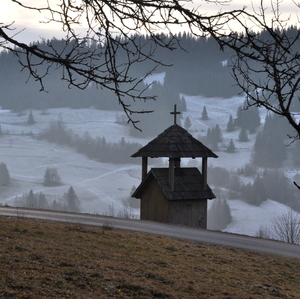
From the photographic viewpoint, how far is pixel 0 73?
18800cm

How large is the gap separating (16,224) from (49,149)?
185 metres

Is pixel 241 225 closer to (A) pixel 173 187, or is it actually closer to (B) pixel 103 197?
(B) pixel 103 197

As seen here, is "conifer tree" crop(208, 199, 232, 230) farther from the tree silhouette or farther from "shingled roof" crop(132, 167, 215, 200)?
"shingled roof" crop(132, 167, 215, 200)

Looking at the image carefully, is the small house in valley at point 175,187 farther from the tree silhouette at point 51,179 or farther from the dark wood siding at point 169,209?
the tree silhouette at point 51,179

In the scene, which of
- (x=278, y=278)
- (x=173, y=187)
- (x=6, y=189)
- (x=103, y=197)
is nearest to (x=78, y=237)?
(x=278, y=278)

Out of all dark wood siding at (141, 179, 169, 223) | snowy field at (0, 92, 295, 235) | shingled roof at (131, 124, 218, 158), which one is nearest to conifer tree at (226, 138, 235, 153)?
snowy field at (0, 92, 295, 235)

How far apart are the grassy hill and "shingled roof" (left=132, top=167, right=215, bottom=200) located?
6.67 m

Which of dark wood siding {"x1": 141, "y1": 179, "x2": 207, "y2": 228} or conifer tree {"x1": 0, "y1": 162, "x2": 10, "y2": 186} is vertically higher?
dark wood siding {"x1": 141, "y1": 179, "x2": 207, "y2": 228}

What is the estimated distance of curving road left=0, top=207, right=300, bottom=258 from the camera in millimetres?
16891

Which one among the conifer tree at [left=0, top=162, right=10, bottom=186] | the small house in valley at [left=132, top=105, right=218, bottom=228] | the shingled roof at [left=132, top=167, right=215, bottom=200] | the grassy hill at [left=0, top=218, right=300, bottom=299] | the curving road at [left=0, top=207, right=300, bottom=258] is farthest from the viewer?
the conifer tree at [left=0, top=162, right=10, bottom=186]

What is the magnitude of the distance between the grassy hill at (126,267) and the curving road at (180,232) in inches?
62.1

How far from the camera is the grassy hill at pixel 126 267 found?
8.52 meters

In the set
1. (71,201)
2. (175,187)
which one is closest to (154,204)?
(175,187)

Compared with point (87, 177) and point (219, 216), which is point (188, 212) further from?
point (87, 177)
